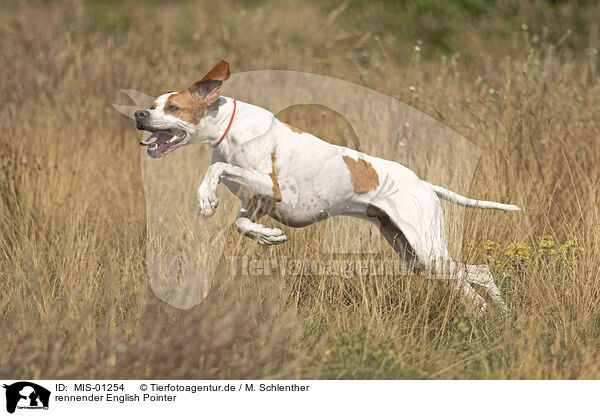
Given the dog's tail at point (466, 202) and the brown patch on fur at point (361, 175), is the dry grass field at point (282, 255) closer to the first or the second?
the dog's tail at point (466, 202)

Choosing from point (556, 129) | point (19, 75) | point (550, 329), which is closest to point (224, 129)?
point (550, 329)

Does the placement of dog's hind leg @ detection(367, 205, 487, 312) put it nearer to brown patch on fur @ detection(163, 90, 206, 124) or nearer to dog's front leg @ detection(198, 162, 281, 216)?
dog's front leg @ detection(198, 162, 281, 216)

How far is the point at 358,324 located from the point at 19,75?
19.0ft

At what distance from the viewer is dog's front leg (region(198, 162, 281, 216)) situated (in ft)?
10.5

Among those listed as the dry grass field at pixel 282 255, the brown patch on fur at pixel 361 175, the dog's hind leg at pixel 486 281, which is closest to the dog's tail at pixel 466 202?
the dry grass field at pixel 282 255

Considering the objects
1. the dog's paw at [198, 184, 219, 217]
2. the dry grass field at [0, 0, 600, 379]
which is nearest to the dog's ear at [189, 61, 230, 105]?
the dog's paw at [198, 184, 219, 217]

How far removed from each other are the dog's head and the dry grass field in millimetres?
815

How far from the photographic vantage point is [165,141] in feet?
11.0

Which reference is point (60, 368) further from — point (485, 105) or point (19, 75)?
point (19, 75)

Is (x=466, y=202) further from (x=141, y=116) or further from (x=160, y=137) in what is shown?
(x=141, y=116)

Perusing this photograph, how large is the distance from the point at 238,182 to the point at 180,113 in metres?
0.46
